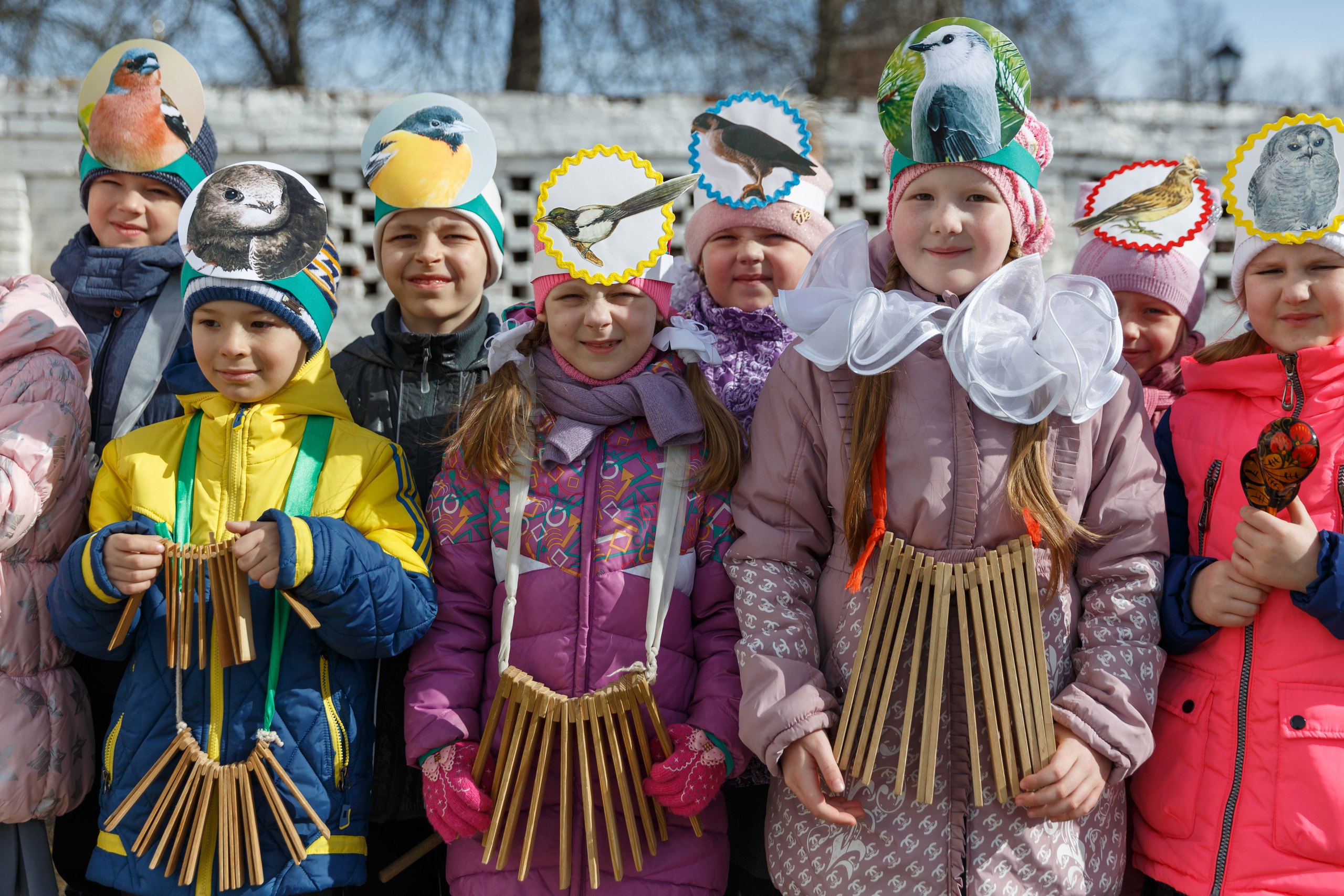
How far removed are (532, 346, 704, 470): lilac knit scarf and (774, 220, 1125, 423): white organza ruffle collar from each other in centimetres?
36

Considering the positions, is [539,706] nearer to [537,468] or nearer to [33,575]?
[537,468]

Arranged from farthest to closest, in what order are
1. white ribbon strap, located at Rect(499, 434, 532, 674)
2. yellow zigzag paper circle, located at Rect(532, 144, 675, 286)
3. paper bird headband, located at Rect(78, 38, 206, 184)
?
paper bird headband, located at Rect(78, 38, 206, 184)
yellow zigzag paper circle, located at Rect(532, 144, 675, 286)
white ribbon strap, located at Rect(499, 434, 532, 674)

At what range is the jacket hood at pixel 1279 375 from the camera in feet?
7.95

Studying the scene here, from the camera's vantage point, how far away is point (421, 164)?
320 centimetres

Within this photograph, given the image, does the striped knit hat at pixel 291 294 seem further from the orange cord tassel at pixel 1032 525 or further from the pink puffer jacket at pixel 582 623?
the orange cord tassel at pixel 1032 525

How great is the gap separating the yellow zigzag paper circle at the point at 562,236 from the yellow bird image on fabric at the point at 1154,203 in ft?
5.23

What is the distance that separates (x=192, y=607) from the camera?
257 cm

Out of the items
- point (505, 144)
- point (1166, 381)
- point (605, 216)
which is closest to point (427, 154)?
point (605, 216)

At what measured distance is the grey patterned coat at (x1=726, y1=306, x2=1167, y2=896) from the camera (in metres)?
2.29

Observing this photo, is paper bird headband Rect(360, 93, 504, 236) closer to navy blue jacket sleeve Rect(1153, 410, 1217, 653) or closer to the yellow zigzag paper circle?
the yellow zigzag paper circle

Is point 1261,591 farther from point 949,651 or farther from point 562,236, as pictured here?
point 562,236

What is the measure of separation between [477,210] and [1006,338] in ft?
5.46

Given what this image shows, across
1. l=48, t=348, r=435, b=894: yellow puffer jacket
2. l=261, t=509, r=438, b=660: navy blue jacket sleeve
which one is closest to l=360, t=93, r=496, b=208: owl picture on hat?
l=48, t=348, r=435, b=894: yellow puffer jacket

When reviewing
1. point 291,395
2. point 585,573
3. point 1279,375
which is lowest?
point 585,573
